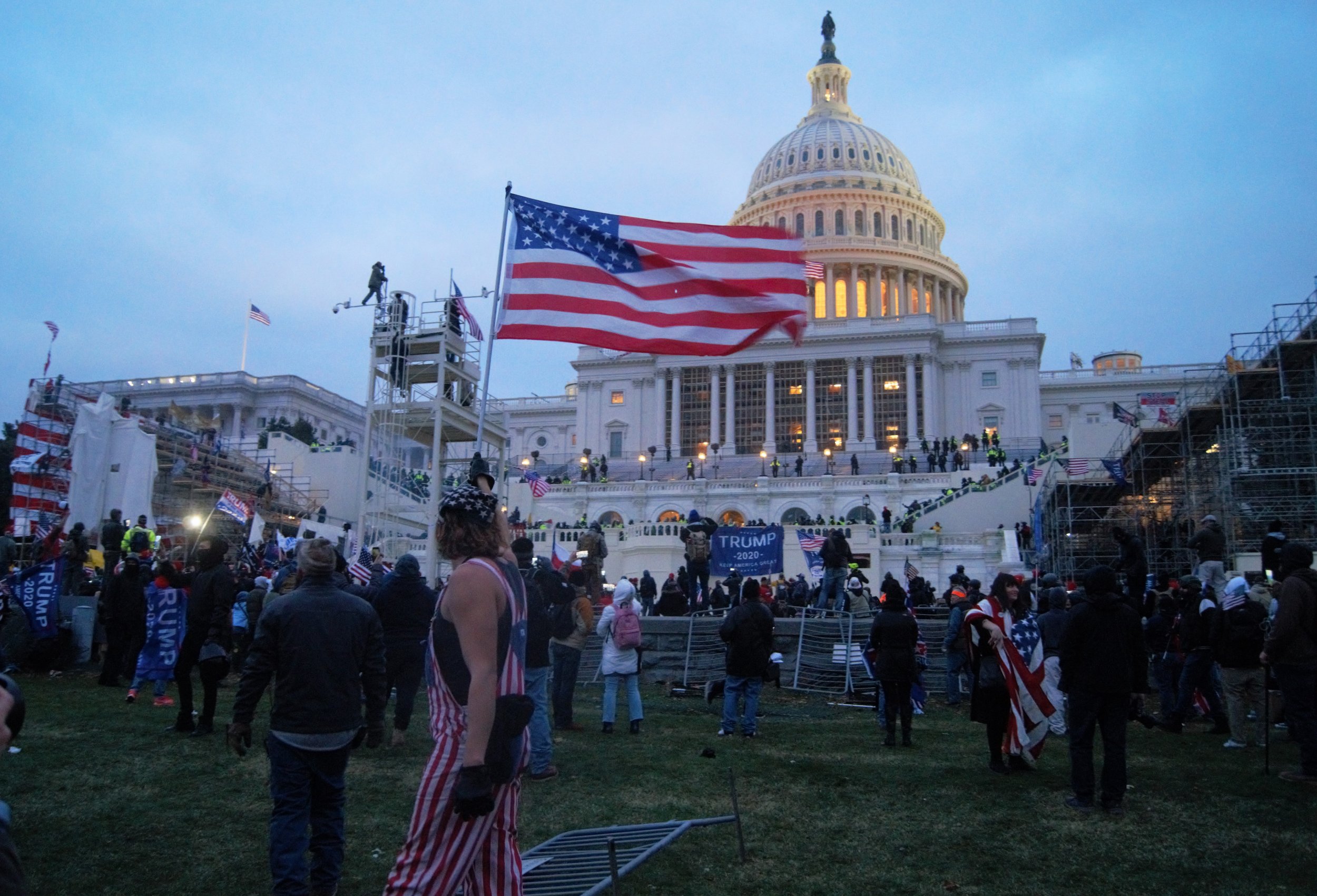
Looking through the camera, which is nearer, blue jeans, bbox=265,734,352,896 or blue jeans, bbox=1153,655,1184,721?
blue jeans, bbox=265,734,352,896

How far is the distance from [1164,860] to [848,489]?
42.3 m

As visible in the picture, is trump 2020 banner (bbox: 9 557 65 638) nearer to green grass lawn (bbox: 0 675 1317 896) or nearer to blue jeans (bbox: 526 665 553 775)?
green grass lawn (bbox: 0 675 1317 896)

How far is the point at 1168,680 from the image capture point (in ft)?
42.5

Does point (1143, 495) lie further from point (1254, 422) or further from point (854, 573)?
point (854, 573)

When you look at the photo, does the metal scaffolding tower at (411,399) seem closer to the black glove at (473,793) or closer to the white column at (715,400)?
the black glove at (473,793)

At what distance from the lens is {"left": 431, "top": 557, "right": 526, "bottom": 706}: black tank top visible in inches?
160

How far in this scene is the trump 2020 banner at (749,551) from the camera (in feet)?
79.2

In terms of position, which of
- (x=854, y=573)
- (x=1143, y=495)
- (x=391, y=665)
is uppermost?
(x=1143, y=495)

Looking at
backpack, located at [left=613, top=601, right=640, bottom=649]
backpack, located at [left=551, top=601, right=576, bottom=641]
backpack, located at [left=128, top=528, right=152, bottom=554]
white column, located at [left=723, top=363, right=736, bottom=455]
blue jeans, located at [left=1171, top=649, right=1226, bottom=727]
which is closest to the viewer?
backpack, located at [left=551, top=601, right=576, bottom=641]

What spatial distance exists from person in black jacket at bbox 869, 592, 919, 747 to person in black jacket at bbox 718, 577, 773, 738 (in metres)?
1.25

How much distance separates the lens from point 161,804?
24.6 ft

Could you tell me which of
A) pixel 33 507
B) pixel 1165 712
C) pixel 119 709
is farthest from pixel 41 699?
pixel 33 507

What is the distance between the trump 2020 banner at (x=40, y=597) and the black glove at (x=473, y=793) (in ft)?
44.1

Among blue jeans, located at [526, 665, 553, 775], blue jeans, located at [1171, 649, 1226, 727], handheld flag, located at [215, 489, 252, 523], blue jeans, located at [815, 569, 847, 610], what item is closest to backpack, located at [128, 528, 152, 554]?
handheld flag, located at [215, 489, 252, 523]
